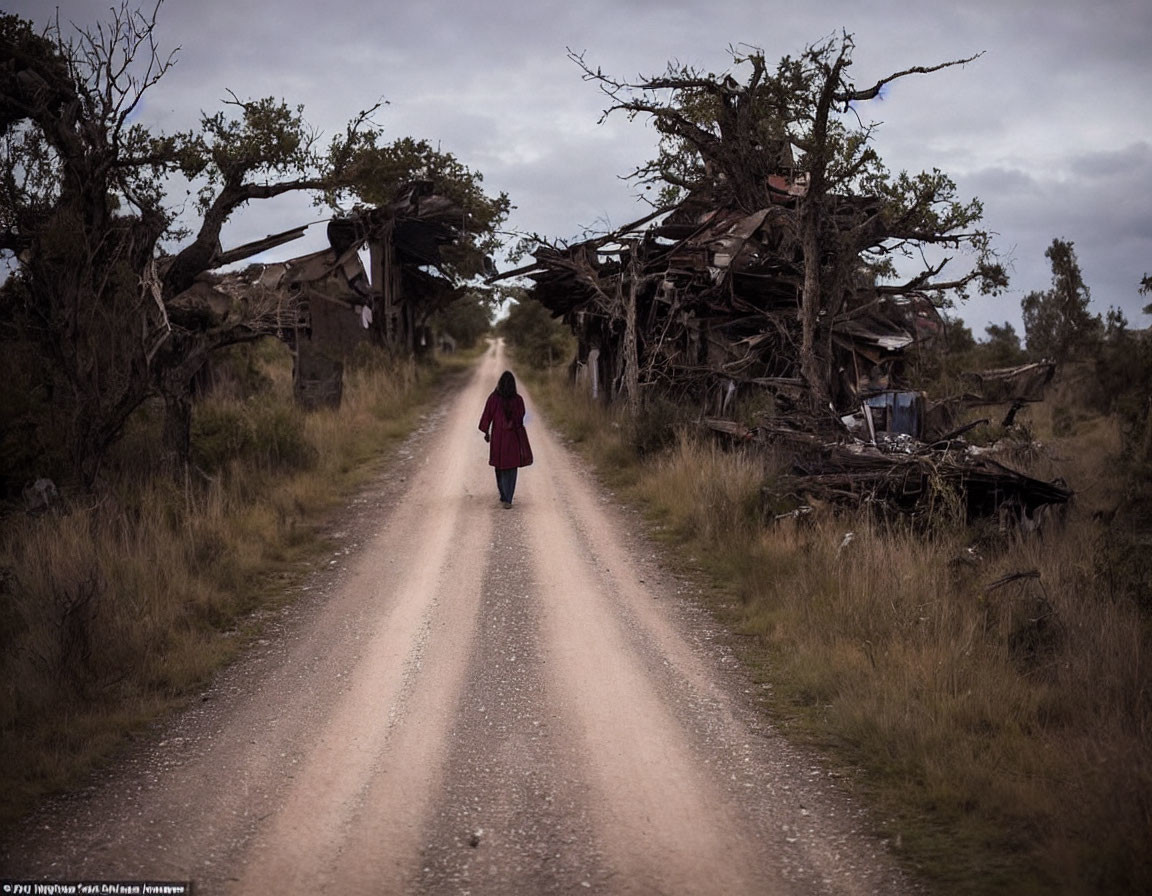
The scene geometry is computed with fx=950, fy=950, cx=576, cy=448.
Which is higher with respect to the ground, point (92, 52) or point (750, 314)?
point (92, 52)

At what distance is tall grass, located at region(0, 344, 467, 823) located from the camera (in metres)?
6.00

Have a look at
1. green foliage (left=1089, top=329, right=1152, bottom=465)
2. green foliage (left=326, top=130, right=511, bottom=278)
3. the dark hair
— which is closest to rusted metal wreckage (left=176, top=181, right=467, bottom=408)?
green foliage (left=326, top=130, right=511, bottom=278)

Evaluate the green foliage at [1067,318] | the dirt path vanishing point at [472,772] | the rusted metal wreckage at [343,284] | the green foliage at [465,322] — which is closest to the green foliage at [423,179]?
the rusted metal wreckage at [343,284]

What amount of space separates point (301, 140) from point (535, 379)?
74.4ft

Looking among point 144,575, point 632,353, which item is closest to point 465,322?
point 632,353

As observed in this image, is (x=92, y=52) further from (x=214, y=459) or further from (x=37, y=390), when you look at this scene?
(x=214, y=459)

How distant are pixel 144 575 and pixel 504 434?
5417mm

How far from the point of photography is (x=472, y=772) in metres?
5.34

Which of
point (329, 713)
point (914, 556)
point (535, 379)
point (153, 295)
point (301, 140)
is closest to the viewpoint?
point (329, 713)

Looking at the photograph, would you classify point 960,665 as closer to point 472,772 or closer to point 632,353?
point 472,772

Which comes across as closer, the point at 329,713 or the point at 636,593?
the point at 329,713

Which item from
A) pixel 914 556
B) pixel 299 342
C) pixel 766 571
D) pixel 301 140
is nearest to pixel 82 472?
pixel 301 140

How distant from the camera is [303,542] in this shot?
1118cm

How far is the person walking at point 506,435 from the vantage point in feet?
42.2
